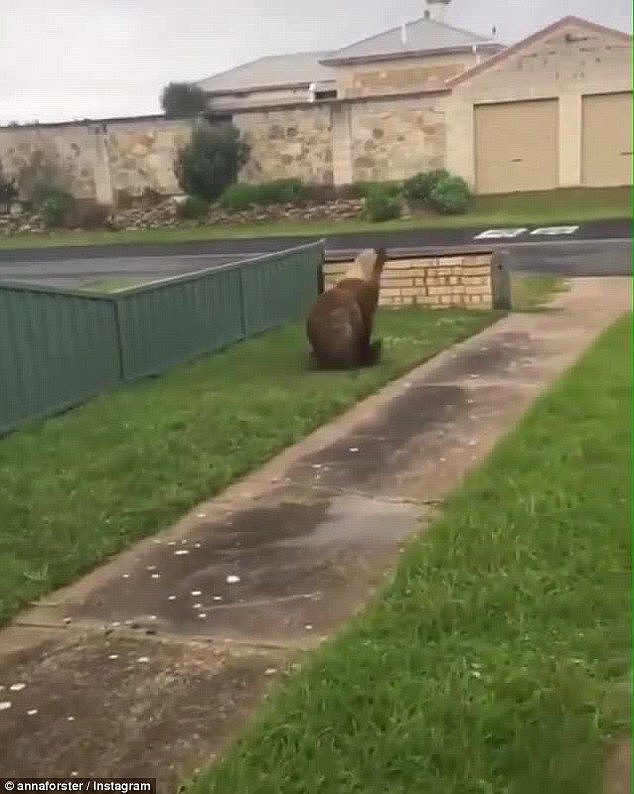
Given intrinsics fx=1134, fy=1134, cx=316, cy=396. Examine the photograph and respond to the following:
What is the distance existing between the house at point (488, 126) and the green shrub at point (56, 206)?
594cm

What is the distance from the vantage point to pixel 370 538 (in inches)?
235

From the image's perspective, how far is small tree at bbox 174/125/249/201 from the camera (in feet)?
119

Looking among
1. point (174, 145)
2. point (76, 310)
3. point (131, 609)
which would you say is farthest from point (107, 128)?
point (131, 609)

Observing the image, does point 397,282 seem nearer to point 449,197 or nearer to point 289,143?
point 449,197

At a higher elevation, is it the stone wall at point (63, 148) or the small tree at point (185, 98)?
the small tree at point (185, 98)

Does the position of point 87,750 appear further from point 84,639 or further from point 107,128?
point 107,128

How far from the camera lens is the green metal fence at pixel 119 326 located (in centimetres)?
911

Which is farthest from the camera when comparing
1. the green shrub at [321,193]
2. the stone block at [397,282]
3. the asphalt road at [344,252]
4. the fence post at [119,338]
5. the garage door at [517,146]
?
the green shrub at [321,193]

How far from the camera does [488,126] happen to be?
1414 inches

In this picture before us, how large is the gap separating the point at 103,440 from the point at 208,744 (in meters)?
4.79

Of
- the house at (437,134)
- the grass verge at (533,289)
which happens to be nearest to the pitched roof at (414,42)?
the house at (437,134)

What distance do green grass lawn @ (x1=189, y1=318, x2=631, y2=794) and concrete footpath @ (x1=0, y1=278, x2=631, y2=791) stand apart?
0.23 metres

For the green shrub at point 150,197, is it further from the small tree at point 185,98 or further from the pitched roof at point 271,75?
the pitched roof at point 271,75

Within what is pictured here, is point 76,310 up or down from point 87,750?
up
